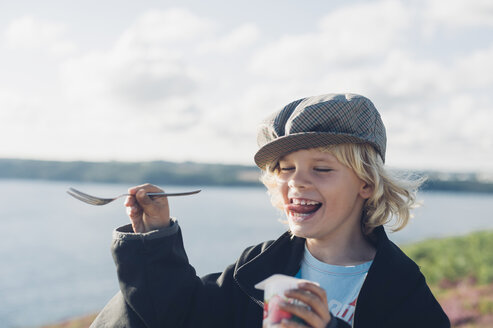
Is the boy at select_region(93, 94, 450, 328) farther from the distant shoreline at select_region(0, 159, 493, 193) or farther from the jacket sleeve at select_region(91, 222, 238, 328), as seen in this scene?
the distant shoreline at select_region(0, 159, 493, 193)

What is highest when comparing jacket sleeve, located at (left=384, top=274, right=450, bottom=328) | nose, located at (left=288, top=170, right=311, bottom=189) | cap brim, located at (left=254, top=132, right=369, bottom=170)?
cap brim, located at (left=254, top=132, right=369, bottom=170)

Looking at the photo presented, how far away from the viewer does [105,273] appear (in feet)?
70.8

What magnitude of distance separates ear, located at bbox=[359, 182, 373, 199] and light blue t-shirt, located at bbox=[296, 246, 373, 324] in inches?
13.2

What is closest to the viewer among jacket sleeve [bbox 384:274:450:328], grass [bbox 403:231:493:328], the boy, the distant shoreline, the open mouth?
jacket sleeve [bbox 384:274:450:328]

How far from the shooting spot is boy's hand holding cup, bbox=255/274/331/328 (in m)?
1.66

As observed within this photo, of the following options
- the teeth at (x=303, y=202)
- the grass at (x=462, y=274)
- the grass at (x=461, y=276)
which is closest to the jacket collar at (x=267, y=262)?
the teeth at (x=303, y=202)

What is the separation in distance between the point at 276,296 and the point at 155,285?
739 millimetres

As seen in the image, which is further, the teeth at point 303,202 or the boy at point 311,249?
the teeth at point 303,202

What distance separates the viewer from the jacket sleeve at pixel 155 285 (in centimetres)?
219

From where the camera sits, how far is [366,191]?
250 cm

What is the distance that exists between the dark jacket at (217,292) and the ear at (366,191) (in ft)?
0.58

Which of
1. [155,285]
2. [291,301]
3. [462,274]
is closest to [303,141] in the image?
[291,301]

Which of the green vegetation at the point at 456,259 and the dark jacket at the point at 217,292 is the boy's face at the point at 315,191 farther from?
the green vegetation at the point at 456,259

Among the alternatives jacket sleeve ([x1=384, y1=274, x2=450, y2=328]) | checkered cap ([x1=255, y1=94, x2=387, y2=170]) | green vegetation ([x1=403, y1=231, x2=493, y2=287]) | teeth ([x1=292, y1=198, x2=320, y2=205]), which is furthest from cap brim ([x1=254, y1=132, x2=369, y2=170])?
green vegetation ([x1=403, y1=231, x2=493, y2=287])
